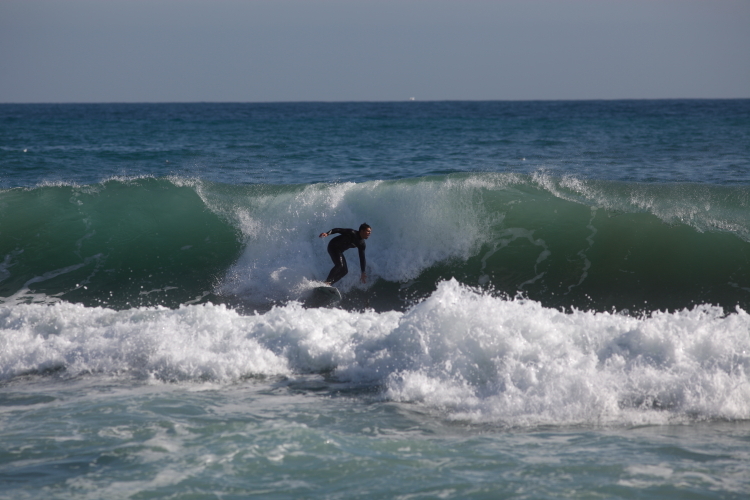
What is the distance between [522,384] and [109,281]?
8.10 m

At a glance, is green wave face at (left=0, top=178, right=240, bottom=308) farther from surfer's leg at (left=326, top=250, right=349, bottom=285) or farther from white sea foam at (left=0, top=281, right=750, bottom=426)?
white sea foam at (left=0, top=281, right=750, bottom=426)

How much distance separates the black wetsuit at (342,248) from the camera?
10141 mm

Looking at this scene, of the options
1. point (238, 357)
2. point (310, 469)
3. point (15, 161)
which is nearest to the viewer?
point (310, 469)

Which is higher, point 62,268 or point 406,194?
point 406,194

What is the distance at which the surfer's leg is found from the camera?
1017 centimetres

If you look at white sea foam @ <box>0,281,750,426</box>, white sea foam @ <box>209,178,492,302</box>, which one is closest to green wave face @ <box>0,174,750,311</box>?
white sea foam @ <box>209,178,492,302</box>

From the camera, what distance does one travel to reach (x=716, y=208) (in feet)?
37.7

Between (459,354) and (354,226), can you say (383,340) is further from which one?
(354,226)

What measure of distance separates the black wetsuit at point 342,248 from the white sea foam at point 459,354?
1750 millimetres

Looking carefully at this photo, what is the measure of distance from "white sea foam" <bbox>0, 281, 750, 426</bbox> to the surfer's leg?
5.65 feet

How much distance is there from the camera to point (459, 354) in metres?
6.82

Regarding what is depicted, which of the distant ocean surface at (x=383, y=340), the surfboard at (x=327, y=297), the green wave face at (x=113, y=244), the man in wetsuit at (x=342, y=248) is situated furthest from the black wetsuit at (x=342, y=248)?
the green wave face at (x=113, y=244)

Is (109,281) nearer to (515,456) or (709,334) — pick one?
(515,456)

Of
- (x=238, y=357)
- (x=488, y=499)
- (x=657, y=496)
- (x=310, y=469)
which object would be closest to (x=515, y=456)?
(x=488, y=499)
